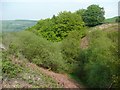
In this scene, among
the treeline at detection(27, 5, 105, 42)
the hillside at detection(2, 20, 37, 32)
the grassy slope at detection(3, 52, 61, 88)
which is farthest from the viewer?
the treeline at detection(27, 5, 105, 42)

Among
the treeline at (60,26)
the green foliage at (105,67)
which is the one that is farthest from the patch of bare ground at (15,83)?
the treeline at (60,26)

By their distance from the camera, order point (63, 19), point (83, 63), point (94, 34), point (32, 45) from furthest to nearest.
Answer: point (63, 19) < point (94, 34) < point (83, 63) < point (32, 45)

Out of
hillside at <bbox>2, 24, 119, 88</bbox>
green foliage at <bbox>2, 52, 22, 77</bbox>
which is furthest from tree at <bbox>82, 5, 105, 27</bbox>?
green foliage at <bbox>2, 52, 22, 77</bbox>

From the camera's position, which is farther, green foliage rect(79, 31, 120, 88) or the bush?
the bush

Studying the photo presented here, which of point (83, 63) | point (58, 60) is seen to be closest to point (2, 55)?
point (58, 60)

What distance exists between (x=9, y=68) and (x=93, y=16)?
2078cm

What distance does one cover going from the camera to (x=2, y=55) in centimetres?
988

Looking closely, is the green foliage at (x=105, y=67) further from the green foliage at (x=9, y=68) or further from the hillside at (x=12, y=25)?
the hillside at (x=12, y=25)

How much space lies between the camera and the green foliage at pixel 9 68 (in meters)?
9.10

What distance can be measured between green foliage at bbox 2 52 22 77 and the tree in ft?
63.8

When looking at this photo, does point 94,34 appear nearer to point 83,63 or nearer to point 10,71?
point 83,63

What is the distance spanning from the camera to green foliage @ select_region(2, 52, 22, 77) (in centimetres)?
910

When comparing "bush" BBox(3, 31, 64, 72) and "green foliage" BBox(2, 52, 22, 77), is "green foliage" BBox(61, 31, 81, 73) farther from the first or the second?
"green foliage" BBox(2, 52, 22, 77)

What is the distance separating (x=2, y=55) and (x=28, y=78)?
1230 mm
